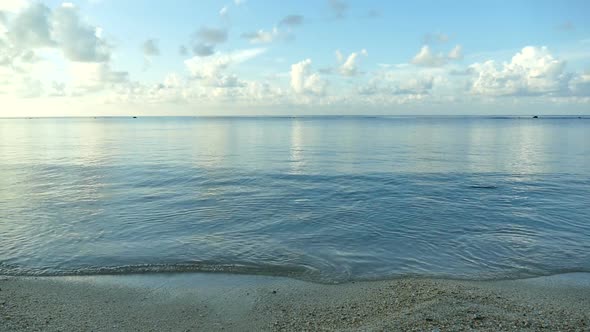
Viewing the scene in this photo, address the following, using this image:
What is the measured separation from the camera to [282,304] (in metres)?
11.8

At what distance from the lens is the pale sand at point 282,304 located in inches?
400

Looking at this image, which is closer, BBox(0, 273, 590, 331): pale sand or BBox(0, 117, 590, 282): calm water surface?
BBox(0, 273, 590, 331): pale sand

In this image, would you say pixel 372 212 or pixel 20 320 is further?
pixel 372 212

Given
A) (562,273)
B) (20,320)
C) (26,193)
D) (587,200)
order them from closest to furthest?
(20,320) → (562,273) → (587,200) → (26,193)

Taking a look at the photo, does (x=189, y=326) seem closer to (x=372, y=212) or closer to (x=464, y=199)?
(x=372, y=212)

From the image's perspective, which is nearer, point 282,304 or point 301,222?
point 282,304

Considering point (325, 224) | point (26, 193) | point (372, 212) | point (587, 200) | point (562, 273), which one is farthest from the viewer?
point (26, 193)

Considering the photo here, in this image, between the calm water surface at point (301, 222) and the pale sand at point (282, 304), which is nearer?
the pale sand at point (282, 304)

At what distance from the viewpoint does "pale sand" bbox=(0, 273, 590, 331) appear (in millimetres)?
10172

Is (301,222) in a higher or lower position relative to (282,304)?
higher

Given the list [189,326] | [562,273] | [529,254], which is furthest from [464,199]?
[189,326]

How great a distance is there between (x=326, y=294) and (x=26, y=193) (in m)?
26.5

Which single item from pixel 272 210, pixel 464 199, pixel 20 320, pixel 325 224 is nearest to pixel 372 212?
pixel 325 224

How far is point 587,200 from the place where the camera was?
27.0m
